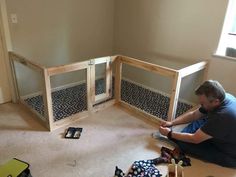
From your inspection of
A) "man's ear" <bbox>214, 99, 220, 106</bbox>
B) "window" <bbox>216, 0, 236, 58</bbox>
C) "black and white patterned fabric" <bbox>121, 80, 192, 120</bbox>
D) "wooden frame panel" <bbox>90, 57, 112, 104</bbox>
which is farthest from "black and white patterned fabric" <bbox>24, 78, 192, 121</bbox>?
"man's ear" <bbox>214, 99, 220, 106</bbox>

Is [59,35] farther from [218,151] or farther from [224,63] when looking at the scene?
[218,151]

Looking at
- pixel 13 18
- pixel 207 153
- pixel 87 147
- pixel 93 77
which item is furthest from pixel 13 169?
pixel 13 18

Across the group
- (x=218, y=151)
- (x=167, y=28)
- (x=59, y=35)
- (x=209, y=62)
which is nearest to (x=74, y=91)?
(x=59, y=35)

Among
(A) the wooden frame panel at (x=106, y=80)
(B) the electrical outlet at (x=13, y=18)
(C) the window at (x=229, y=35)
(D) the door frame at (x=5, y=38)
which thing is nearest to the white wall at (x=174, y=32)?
(C) the window at (x=229, y=35)

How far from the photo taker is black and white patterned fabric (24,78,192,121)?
2771 millimetres

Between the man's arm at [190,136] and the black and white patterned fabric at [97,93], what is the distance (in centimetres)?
57

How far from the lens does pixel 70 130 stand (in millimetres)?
2387

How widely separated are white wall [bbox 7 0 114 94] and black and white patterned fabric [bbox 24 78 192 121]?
0.23 m

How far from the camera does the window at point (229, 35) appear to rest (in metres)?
2.44

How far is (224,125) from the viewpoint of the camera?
1762 millimetres

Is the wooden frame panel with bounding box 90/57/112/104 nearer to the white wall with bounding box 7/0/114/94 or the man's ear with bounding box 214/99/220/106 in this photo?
the white wall with bounding box 7/0/114/94

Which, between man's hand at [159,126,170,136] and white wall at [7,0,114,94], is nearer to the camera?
man's hand at [159,126,170,136]

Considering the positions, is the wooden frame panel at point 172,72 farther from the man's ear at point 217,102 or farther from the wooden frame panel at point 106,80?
the man's ear at point 217,102

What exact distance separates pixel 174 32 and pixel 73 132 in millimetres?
1779
